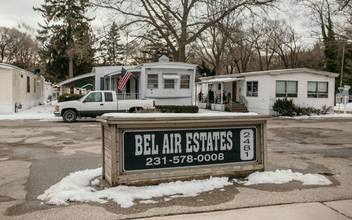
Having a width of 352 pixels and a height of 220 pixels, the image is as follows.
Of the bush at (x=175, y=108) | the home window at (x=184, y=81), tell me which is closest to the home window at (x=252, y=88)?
the home window at (x=184, y=81)

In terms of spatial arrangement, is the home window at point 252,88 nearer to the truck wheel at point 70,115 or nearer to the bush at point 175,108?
the bush at point 175,108

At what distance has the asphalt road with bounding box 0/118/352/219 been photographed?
3.91m

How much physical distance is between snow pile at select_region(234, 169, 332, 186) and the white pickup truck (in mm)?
11787

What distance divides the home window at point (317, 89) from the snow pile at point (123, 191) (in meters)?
22.5

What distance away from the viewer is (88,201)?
4.19 metres

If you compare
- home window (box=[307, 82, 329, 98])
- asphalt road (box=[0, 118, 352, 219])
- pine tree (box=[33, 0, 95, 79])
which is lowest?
asphalt road (box=[0, 118, 352, 219])

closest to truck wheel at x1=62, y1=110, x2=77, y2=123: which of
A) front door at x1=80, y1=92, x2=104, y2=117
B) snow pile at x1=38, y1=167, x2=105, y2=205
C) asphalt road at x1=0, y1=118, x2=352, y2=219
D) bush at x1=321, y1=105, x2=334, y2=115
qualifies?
front door at x1=80, y1=92, x2=104, y2=117

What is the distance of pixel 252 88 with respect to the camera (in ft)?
84.9

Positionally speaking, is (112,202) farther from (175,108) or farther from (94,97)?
(175,108)

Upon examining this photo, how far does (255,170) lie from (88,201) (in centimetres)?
301

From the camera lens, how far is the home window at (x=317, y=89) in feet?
81.0

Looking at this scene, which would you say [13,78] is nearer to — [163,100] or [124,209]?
[163,100]

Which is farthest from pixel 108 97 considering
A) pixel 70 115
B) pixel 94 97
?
pixel 70 115

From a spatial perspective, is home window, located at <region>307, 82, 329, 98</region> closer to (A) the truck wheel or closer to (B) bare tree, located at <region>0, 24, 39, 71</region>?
(A) the truck wheel
